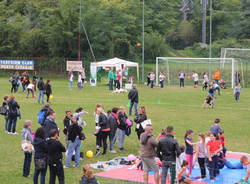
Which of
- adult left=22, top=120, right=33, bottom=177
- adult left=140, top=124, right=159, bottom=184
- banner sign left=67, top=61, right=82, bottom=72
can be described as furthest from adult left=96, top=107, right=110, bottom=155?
banner sign left=67, top=61, right=82, bottom=72

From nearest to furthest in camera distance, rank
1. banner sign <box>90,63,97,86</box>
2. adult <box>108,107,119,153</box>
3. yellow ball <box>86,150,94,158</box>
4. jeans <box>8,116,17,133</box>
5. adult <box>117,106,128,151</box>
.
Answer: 1. yellow ball <box>86,150,94,158</box>
2. adult <box>108,107,119,153</box>
3. adult <box>117,106,128,151</box>
4. jeans <box>8,116,17,133</box>
5. banner sign <box>90,63,97,86</box>

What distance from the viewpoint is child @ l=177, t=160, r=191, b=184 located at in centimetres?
1036

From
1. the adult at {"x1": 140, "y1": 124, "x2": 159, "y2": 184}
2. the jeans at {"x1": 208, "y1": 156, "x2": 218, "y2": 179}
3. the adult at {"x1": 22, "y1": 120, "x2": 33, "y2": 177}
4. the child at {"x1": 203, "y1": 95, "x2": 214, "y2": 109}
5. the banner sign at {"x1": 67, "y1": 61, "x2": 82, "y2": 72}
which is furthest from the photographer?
the banner sign at {"x1": 67, "y1": 61, "x2": 82, "y2": 72}

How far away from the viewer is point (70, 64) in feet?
157

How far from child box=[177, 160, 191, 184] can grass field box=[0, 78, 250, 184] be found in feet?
6.41

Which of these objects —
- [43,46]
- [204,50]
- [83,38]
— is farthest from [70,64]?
[204,50]

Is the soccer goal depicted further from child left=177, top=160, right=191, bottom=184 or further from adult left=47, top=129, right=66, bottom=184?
adult left=47, top=129, right=66, bottom=184

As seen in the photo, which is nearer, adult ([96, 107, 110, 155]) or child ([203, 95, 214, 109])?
adult ([96, 107, 110, 155])

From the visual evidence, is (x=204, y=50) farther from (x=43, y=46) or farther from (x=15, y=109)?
(x=15, y=109)

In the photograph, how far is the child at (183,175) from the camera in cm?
1036

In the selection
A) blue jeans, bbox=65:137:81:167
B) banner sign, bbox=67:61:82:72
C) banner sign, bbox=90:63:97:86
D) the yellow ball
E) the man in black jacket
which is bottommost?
the yellow ball

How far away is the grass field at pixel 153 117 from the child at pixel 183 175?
1.96m

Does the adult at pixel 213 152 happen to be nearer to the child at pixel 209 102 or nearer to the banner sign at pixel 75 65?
the child at pixel 209 102

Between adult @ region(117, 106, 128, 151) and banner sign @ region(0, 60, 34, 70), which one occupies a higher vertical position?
banner sign @ region(0, 60, 34, 70)
